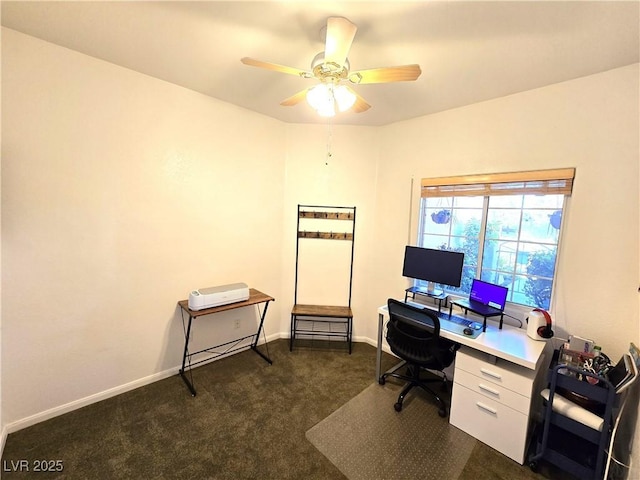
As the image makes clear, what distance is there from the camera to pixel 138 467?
5.41 feet

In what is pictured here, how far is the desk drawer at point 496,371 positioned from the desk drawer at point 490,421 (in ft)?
0.48

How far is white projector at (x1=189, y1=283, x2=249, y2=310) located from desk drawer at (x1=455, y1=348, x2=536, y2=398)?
6.36 ft

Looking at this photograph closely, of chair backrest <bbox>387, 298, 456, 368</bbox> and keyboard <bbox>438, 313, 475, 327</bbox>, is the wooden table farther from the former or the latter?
keyboard <bbox>438, 313, 475, 327</bbox>

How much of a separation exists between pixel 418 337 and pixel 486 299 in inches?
27.0

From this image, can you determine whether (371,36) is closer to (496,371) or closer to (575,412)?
(496,371)

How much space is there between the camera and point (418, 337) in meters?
2.19

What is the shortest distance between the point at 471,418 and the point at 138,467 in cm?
226

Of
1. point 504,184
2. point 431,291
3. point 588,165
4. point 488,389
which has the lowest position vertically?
point 488,389

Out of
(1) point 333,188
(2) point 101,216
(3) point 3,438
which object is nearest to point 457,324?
(1) point 333,188

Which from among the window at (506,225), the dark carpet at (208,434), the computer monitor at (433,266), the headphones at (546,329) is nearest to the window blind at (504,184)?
the window at (506,225)

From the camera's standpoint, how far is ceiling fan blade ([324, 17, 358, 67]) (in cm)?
129

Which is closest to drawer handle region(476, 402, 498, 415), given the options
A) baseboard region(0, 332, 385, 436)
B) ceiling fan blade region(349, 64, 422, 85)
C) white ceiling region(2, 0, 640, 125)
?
ceiling fan blade region(349, 64, 422, 85)

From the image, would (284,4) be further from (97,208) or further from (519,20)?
(97,208)

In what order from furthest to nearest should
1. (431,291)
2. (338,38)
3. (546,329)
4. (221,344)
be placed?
(221,344), (431,291), (546,329), (338,38)
